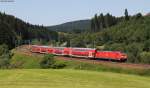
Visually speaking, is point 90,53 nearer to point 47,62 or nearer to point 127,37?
point 47,62

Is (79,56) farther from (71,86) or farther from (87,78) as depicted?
(71,86)

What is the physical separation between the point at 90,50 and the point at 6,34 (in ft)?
375

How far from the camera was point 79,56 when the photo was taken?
96.8 metres

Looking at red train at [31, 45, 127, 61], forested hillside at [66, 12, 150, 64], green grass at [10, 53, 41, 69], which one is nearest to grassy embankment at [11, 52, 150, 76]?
green grass at [10, 53, 41, 69]

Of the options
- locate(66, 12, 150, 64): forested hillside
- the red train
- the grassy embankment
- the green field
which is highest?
locate(66, 12, 150, 64): forested hillside

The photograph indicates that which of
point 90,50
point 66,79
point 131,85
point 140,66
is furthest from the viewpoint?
point 90,50

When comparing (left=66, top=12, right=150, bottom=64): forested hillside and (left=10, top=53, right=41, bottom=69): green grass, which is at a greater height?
(left=66, top=12, right=150, bottom=64): forested hillside

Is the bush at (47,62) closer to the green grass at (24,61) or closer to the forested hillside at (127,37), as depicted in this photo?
the green grass at (24,61)

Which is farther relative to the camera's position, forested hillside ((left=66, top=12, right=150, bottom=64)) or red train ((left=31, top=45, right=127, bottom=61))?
forested hillside ((left=66, top=12, right=150, bottom=64))

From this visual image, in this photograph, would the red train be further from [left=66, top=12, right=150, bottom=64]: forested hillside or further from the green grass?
[left=66, top=12, right=150, bottom=64]: forested hillside

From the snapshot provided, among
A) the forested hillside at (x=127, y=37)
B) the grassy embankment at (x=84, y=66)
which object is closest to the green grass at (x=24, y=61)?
the grassy embankment at (x=84, y=66)

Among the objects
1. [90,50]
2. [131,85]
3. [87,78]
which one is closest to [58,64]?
[90,50]

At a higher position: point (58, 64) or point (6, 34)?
point (6, 34)

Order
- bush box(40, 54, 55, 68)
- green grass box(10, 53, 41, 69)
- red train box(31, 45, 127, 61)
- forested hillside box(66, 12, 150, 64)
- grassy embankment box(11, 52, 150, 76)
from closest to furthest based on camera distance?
grassy embankment box(11, 52, 150, 76)
red train box(31, 45, 127, 61)
bush box(40, 54, 55, 68)
green grass box(10, 53, 41, 69)
forested hillside box(66, 12, 150, 64)
